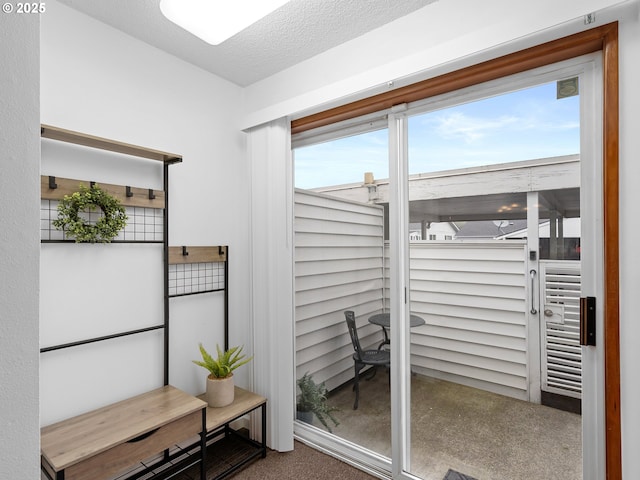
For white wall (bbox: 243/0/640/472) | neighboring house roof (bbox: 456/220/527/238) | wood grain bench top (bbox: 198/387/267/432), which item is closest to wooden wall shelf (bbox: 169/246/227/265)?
white wall (bbox: 243/0/640/472)

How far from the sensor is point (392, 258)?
6.62 ft

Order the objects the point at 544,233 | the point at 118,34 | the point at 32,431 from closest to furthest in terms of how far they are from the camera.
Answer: the point at 32,431 → the point at 544,233 → the point at 118,34

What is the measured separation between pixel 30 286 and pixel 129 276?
1618mm

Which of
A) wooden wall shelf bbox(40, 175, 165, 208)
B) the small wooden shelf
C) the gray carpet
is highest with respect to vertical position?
the small wooden shelf

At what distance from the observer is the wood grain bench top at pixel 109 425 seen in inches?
56.9

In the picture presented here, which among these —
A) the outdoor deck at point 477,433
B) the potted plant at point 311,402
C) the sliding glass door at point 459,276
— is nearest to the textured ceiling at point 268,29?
the sliding glass door at point 459,276

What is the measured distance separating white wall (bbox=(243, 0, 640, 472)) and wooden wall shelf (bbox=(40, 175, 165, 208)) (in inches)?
30.5

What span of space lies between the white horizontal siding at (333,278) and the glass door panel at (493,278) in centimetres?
29

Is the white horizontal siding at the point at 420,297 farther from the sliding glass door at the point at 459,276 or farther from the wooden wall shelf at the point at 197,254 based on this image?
the wooden wall shelf at the point at 197,254

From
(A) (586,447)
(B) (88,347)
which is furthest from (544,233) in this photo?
(B) (88,347)

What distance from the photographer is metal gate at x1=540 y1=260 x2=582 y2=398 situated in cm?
156

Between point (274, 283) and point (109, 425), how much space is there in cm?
113

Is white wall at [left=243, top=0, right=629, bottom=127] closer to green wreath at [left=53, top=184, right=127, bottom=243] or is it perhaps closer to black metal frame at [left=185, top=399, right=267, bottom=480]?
green wreath at [left=53, top=184, right=127, bottom=243]

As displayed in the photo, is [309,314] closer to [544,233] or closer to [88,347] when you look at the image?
[88,347]
